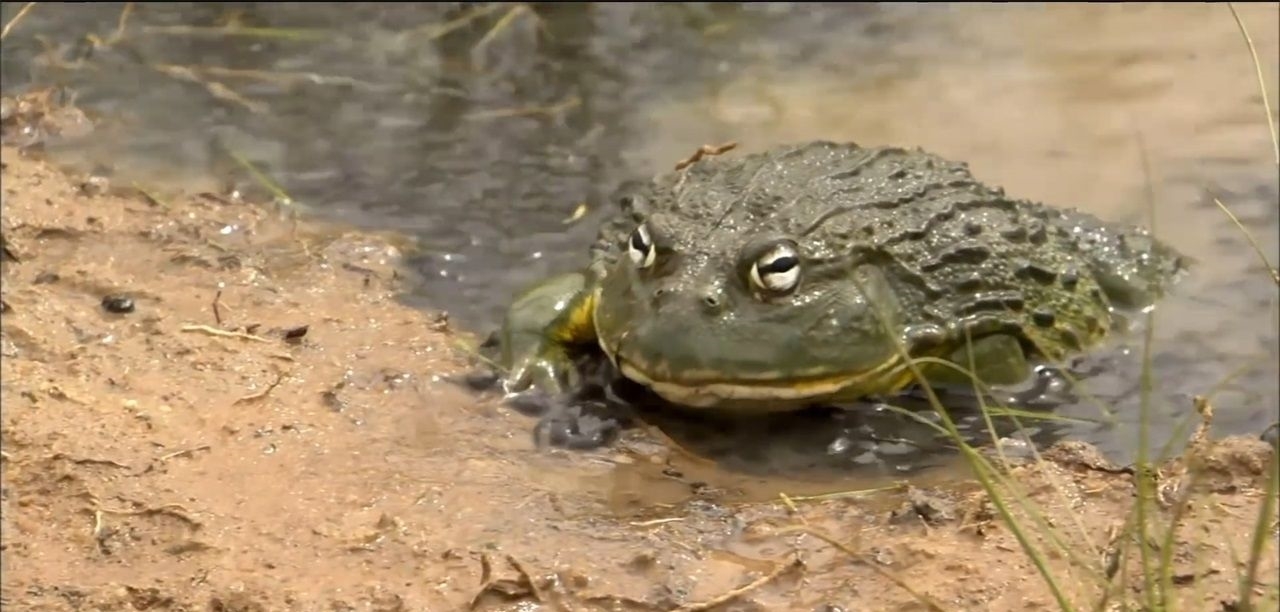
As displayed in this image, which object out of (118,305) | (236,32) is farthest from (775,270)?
(236,32)

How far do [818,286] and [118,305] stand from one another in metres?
2.45

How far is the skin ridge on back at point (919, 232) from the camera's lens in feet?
13.9

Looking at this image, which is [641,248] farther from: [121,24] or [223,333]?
[121,24]

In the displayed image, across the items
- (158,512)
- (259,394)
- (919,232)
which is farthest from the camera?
(919,232)

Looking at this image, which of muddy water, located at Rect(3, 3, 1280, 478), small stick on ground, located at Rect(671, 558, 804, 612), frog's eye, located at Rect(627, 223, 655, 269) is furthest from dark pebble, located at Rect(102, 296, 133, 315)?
small stick on ground, located at Rect(671, 558, 804, 612)

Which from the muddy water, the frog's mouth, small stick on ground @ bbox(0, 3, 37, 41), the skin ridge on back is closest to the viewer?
the frog's mouth

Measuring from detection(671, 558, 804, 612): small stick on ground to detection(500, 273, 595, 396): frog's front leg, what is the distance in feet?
4.41

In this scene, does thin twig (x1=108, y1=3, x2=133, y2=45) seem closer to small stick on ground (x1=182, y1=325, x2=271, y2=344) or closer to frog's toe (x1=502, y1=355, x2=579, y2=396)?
small stick on ground (x1=182, y1=325, x2=271, y2=344)

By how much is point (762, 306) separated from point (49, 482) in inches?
81.3

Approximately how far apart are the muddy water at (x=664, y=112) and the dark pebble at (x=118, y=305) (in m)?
1.01

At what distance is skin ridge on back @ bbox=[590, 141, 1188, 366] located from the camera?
167 inches

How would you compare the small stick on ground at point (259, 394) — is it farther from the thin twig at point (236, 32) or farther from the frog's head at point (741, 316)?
the thin twig at point (236, 32)

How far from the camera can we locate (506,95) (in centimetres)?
697

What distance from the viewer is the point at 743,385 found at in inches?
154
